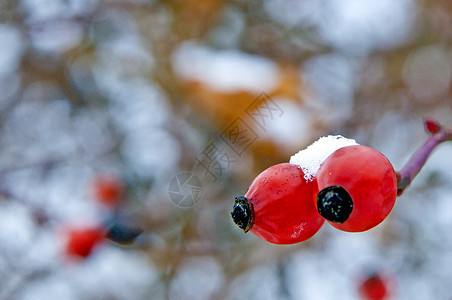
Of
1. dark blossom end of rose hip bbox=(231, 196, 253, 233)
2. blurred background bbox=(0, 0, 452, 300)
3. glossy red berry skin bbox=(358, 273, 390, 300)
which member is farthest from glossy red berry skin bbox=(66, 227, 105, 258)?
dark blossom end of rose hip bbox=(231, 196, 253, 233)

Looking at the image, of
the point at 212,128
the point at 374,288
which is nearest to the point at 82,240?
the point at 212,128

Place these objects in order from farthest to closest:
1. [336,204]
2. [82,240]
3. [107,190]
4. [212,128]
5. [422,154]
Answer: [107,190] → [212,128] → [82,240] → [422,154] → [336,204]

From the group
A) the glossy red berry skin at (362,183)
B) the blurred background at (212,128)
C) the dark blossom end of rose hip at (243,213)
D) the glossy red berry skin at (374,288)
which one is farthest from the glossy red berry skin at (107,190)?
the glossy red berry skin at (362,183)

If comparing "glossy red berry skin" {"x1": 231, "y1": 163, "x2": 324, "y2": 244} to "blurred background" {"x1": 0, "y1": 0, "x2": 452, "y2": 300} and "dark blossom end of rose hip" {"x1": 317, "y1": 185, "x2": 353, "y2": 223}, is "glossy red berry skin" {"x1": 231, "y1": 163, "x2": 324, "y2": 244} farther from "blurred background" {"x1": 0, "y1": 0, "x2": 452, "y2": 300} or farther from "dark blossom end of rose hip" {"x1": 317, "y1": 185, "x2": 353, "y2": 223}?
"blurred background" {"x1": 0, "y1": 0, "x2": 452, "y2": 300}

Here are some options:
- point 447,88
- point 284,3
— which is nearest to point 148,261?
point 284,3

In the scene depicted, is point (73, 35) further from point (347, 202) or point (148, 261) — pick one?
point (347, 202)

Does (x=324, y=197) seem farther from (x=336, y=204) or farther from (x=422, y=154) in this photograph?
(x=422, y=154)
